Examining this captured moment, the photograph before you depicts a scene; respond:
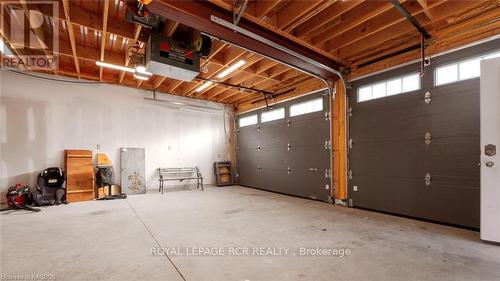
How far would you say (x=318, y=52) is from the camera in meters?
4.20

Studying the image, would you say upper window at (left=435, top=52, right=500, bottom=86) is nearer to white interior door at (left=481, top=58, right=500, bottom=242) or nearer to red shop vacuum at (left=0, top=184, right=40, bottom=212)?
white interior door at (left=481, top=58, right=500, bottom=242)

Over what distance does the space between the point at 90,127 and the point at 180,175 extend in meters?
2.78

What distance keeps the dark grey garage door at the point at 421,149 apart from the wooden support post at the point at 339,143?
0.59 feet

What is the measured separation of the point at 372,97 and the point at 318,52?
134cm

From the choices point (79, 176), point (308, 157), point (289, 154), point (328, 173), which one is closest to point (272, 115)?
point (289, 154)

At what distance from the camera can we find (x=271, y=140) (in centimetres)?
670

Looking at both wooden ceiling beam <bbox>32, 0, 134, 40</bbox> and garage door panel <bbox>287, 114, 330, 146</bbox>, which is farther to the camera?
garage door panel <bbox>287, 114, 330, 146</bbox>

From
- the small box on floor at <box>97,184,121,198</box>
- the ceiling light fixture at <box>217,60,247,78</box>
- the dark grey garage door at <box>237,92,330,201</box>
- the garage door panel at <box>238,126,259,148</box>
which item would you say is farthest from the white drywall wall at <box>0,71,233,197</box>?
the ceiling light fixture at <box>217,60,247,78</box>

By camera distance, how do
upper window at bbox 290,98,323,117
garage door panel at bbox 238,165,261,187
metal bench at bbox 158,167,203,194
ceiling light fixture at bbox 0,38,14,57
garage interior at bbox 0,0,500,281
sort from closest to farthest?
garage interior at bbox 0,0,500,281, ceiling light fixture at bbox 0,38,14,57, upper window at bbox 290,98,323,117, metal bench at bbox 158,167,203,194, garage door panel at bbox 238,165,261,187

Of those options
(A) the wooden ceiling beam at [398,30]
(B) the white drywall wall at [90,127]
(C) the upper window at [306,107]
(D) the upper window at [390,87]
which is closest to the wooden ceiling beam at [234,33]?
(A) the wooden ceiling beam at [398,30]

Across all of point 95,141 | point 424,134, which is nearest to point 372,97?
point 424,134

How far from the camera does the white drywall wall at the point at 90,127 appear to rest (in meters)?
5.12

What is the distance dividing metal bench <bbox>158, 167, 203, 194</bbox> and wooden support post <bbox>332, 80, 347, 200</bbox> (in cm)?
405

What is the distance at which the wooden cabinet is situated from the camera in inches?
213
